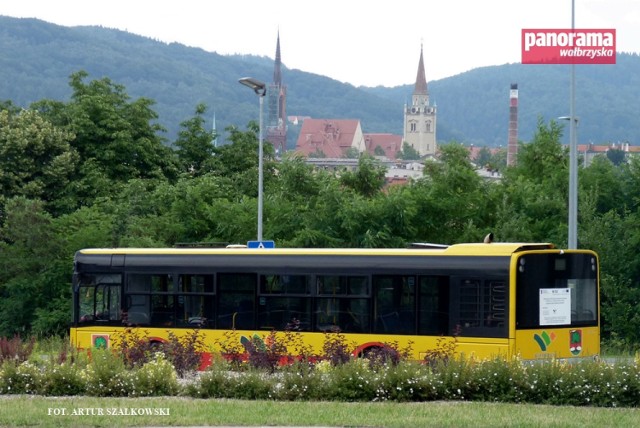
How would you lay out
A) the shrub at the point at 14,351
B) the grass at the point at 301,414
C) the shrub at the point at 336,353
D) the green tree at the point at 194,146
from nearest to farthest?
1. the grass at the point at 301,414
2. the shrub at the point at 336,353
3. the shrub at the point at 14,351
4. the green tree at the point at 194,146

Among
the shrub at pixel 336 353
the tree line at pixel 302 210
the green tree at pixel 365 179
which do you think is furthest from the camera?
the green tree at pixel 365 179

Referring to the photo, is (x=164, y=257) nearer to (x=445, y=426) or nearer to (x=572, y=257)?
(x=572, y=257)

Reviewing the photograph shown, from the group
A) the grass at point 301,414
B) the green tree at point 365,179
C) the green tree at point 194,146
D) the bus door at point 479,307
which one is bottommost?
the grass at point 301,414

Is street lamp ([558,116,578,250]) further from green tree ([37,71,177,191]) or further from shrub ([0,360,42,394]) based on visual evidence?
green tree ([37,71,177,191])

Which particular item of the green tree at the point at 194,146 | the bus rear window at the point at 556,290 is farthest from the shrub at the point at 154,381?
the green tree at the point at 194,146

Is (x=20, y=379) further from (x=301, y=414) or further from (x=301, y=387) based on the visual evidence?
(x=301, y=414)

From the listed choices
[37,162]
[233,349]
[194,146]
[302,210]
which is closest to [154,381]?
[233,349]

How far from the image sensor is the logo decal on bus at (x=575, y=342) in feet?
69.7

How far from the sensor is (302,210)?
125 ft

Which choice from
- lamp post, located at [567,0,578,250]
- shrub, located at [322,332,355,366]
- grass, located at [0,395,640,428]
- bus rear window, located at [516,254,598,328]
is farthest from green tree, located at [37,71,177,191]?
grass, located at [0,395,640,428]

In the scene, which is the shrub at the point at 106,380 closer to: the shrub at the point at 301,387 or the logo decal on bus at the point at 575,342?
the shrub at the point at 301,387

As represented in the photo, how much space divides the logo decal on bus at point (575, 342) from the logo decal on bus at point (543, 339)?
1.73 ft

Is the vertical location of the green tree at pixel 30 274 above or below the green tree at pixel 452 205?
below

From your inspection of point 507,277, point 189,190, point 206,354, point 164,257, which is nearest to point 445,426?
point 507,277
